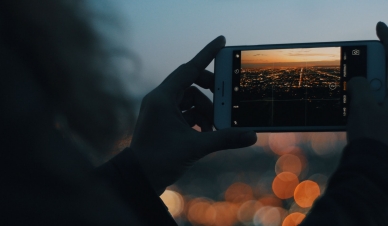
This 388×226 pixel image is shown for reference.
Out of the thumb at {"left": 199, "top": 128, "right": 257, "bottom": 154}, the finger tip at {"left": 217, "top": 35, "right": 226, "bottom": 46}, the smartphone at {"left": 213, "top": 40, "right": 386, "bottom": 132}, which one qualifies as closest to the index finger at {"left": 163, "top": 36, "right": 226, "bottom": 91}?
the finger tip at {"left": 217, "top": 35, "right": 226, "bottom": 46}

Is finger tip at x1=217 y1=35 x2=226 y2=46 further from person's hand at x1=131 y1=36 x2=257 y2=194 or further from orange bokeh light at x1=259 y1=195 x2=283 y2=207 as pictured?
orange bokeh light at x1=259 y1=195 x2=283 y2=207

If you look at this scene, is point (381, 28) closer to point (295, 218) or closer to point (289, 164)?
point (295, 218)

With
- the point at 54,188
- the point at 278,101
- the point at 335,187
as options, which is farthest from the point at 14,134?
the point at 278,101

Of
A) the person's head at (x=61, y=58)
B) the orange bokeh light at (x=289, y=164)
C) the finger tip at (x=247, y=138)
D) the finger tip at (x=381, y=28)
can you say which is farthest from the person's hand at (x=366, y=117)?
the orange bokeh light at (x=289, y=164)

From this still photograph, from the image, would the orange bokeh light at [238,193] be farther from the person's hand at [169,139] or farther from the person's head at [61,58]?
the person's head at [61,58]

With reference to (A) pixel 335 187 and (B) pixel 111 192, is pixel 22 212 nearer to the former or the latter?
(B) pixel 111 192

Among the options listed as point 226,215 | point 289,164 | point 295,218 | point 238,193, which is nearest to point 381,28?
point 295,218
